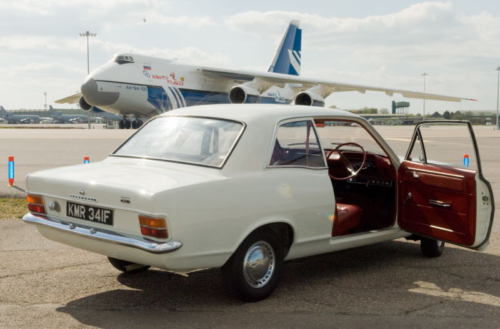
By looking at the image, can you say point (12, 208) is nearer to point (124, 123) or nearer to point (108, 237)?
point (108, 237)

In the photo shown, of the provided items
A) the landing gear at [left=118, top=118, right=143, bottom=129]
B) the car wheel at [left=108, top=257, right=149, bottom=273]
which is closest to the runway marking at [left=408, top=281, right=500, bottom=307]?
the car wheel at [left=108, top=257, right=149, bottom=273]

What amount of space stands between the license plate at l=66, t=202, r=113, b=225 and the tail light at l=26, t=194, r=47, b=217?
0.34 meters

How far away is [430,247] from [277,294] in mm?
2197

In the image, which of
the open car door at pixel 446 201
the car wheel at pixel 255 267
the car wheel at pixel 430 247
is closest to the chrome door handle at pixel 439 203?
the open car door at pixel 446 201

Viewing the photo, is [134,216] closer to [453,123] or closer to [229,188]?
[229,188]

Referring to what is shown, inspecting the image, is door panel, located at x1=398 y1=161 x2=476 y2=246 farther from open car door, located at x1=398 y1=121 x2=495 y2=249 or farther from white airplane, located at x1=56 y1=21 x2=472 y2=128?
white airplane, located at x1=56 y1=21 x2=472 y2=128

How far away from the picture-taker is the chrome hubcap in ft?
15.6

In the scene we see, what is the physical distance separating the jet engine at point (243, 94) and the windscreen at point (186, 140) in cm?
3001

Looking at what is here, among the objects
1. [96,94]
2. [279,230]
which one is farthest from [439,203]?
[96,94]

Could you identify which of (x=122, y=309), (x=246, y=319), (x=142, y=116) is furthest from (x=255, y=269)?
(x=142, y=116)

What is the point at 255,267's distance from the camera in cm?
481

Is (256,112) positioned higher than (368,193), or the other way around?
(256,112)

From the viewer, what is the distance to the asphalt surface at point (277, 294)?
439 centimetres

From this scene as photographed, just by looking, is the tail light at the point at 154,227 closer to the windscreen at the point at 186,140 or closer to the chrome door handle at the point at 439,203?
the windscreen at the point at 186,140
